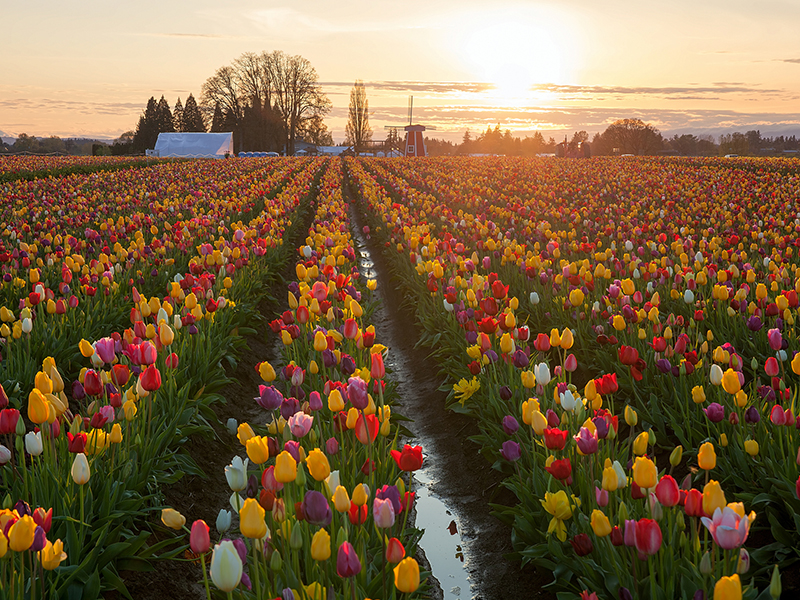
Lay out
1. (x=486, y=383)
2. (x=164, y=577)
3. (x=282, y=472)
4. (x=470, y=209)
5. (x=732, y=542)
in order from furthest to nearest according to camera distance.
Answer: (x=470, y=209), (x=486, y=383), (x=164, y=577), (x=282, y=472), (x=732, y=542)

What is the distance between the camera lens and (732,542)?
192 centimetres

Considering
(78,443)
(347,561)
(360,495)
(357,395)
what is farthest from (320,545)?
(78,443)

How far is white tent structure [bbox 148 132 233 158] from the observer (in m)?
65.1

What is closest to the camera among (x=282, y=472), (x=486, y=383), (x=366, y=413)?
(x=282, y=472)

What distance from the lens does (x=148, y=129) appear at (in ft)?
293

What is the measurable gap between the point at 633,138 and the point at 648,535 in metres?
92.8

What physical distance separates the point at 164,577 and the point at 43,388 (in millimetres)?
1212

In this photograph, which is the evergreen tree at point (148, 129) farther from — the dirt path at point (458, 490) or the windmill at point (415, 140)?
the dirt path at point (458, 490)

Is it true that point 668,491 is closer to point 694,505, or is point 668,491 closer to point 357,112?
point 694,505

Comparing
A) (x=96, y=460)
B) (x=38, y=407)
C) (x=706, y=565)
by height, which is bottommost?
(x=96, y=460)

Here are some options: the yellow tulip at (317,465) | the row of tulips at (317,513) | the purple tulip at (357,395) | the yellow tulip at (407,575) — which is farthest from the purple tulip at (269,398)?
the yellow tulip at (407,575)

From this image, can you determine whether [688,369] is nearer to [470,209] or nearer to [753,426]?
[753,426]

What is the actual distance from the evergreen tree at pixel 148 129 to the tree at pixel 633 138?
62729 millimetres

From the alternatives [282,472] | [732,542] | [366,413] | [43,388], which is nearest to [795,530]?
[732,542]
